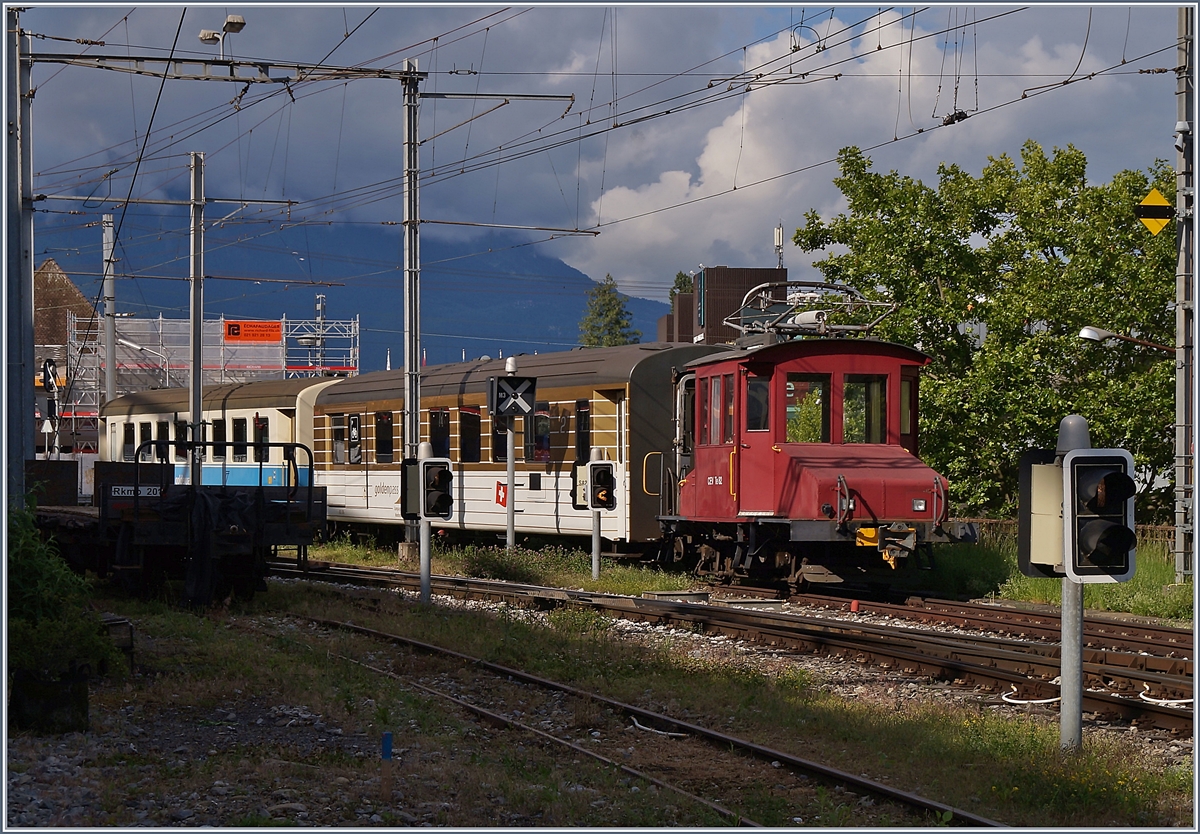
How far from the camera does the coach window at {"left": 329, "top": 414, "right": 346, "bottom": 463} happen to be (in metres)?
27.1

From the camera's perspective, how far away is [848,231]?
26969 millimetres

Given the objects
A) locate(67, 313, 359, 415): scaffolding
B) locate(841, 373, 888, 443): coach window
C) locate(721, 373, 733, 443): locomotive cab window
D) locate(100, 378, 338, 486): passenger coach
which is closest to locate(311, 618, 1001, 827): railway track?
locate(721, 373, 733, 443): locomotive cab window

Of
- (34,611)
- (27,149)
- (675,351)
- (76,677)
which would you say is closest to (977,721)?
(76,677)

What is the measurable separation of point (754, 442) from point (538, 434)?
548 centimetres

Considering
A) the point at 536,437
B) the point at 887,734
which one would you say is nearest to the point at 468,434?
the point at 536,437

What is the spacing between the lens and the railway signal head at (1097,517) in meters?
7.69

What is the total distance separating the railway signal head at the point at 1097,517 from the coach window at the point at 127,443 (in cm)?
2937

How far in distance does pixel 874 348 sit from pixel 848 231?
9964mm

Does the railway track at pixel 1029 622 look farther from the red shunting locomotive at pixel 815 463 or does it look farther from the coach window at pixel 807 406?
the coach window at pixel 807 406

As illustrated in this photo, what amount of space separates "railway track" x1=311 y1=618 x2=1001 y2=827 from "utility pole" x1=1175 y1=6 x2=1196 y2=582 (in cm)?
1001

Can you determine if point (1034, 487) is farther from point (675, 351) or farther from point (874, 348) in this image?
point (675, 351)

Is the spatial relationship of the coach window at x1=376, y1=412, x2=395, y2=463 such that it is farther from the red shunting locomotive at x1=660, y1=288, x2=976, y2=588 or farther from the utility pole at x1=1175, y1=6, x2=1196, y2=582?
the utility pole at x1=1175, y1=6, x2=1196, y2=582

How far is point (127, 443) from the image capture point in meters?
33.8

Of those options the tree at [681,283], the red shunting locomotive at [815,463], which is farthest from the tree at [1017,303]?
the tree at [681,283]
